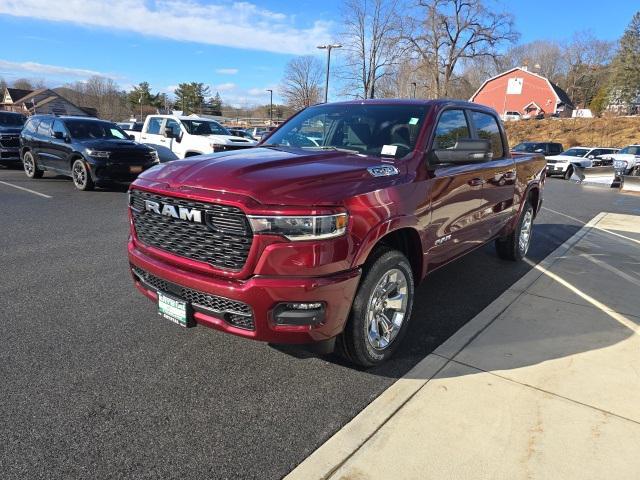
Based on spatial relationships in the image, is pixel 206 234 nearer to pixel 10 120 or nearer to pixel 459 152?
pixel 459 152

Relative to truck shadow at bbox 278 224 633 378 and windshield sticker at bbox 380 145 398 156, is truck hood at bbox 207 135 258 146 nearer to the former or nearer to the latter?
truck shadow at bbox 278 224 633 378

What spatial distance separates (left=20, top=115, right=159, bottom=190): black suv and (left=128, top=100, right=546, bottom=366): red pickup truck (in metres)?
7.91

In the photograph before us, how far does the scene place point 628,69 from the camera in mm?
61781

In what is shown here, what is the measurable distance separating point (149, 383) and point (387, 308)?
1693 mm

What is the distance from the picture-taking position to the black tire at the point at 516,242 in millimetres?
5991

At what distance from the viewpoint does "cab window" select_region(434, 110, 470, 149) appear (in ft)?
12.6

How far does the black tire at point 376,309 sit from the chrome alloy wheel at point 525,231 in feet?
11.3

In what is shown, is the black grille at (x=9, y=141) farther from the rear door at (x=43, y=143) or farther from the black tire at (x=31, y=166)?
the rear door at (x=43, y=143)

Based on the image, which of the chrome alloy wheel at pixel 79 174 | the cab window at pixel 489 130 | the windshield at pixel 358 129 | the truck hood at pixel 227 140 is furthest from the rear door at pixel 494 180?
the chrome alloy wheel at pixel 79 174

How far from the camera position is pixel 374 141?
3.79 meters

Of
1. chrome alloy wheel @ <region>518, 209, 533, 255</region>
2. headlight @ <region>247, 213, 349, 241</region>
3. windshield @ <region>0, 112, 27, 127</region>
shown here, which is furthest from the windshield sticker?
windshield @ <region>0, 112, 27, 127</region>

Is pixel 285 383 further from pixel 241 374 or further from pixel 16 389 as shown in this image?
pixel 16 389

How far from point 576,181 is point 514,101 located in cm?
5288

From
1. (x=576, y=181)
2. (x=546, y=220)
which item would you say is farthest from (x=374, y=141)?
(x=576, y=181)
